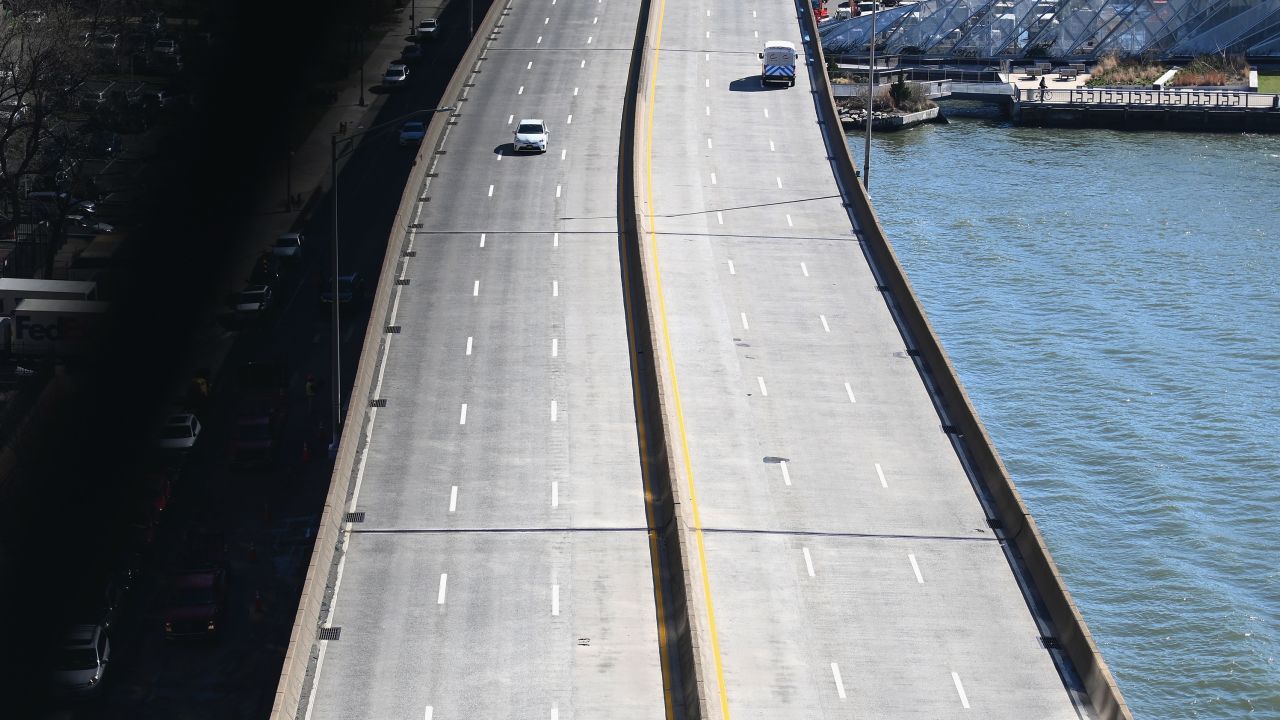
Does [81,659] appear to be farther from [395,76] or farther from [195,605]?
[395,76]

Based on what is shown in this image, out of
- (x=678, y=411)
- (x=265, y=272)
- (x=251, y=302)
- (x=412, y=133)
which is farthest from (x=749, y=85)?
(x=678, y=411)

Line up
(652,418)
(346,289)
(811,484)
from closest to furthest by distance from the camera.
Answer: (811,484), (652,418), (346,289)

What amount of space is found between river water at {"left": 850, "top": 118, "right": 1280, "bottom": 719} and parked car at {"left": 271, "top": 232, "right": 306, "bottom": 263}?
2787 centimetres

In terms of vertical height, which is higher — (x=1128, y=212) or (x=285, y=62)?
(x=285, y=62)

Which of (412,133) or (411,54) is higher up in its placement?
(411,54)

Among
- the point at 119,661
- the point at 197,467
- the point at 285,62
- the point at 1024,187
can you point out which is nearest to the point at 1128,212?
the point at 1024,187

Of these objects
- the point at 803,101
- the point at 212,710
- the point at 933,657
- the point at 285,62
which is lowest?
the point at 212,710

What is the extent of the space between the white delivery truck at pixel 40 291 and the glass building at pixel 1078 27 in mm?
77432

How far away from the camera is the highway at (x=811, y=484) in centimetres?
3072

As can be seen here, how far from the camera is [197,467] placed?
4791 centimetres

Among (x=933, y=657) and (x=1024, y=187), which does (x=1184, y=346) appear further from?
(x=933, y=657)

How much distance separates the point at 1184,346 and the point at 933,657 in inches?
1476

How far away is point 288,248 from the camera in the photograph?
67.4 metres

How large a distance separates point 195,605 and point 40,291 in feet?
70.9
